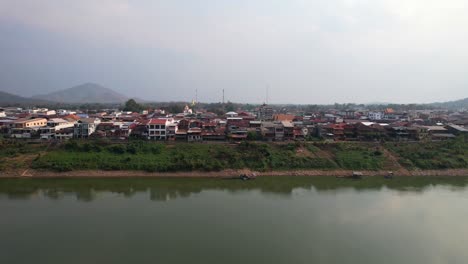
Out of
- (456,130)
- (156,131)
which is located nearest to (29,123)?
(156,131)

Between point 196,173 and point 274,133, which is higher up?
point 274,133

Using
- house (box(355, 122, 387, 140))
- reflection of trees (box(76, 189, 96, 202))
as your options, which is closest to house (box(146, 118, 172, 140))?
reflection of trees (box(76, 189, 96, 202))

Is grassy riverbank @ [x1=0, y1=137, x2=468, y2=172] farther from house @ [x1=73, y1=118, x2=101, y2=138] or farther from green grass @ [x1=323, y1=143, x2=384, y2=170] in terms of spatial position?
house @ [x1=73, y1=118, x2=101, y2=138]

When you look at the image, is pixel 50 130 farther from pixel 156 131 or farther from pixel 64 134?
pixel 156 131

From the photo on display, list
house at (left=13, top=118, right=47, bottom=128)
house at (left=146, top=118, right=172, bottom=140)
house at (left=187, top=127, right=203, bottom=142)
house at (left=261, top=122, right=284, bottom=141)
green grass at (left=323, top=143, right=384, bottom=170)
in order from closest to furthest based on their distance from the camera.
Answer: green grass at (left=323, top=143, right=384, bottom=170), house at (left=187, top=127, right=203, bottom=142), house at (left=146, top=118, right=172, bottom=140), house at (left=13, top=118, right=47, bottom=128), house at (left=261, top=122, right=284, bottom=141)

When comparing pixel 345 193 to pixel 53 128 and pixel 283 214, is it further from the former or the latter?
pixel 53 128

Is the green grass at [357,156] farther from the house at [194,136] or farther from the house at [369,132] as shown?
the house at [194,136]
